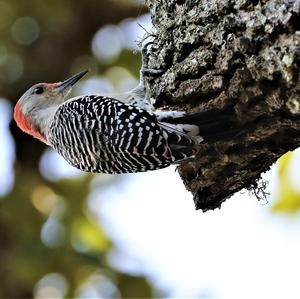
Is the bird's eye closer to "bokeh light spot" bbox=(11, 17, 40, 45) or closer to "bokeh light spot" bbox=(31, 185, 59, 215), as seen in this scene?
"bokeh light spot" bbox=(11, 17, 40, 45)

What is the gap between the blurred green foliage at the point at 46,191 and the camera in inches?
254

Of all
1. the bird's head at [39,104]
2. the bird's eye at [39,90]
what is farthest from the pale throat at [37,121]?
the bird's eye at [39,90]

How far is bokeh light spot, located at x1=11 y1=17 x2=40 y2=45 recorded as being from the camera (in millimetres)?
6574

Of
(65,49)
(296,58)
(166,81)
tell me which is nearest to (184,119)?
(166,81)

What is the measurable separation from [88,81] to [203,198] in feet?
9.50

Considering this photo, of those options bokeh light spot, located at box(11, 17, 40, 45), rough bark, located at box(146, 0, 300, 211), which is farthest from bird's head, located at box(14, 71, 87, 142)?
rough bark, located at box(146, 0, 300, 211)

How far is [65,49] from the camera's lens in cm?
651

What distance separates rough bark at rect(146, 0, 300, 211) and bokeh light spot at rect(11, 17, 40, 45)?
2421mm

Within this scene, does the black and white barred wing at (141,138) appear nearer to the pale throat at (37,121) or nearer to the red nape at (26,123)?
the pale throat at (37,121)

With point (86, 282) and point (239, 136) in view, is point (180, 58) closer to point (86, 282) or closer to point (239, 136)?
point (239, 136)

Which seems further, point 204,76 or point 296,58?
point 204,76

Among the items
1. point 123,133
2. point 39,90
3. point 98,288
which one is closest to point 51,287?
point 98,288

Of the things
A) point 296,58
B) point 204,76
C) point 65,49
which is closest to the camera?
point 296,58

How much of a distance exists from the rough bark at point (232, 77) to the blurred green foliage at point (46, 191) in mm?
2235
